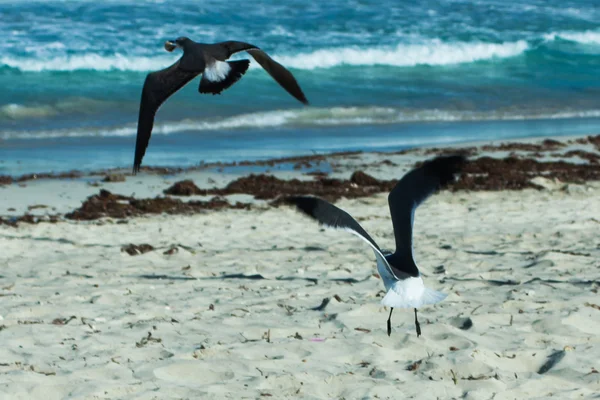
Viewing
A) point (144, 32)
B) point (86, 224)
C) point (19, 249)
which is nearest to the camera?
point (19, 249)

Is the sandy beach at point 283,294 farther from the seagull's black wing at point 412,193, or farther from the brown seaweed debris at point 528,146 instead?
the brown seaweed debris at point 528,146

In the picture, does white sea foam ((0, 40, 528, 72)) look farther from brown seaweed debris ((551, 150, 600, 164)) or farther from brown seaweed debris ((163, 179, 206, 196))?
brown seaweed debris ((163, 179, 206, 196))

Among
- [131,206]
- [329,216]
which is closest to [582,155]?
[131,206]

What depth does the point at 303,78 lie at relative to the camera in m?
22.8

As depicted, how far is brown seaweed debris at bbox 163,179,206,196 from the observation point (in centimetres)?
1002

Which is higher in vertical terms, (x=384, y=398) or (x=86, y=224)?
(x=384, y=398)

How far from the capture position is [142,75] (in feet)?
74.0

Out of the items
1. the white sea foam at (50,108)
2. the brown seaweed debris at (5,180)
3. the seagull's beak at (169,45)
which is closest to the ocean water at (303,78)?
the white sea foam at (50,108)

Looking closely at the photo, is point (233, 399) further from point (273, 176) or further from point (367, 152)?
point (367, 152)

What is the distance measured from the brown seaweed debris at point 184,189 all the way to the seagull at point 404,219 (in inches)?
238

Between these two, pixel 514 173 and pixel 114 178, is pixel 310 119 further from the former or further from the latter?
pixel 114 178

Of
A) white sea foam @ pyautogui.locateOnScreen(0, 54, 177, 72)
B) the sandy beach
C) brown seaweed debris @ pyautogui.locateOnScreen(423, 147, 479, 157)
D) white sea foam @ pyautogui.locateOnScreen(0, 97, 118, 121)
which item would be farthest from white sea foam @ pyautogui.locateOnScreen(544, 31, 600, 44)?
the sandy beach

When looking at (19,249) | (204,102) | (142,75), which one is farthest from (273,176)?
(142,75)

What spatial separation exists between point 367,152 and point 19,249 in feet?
21.1
